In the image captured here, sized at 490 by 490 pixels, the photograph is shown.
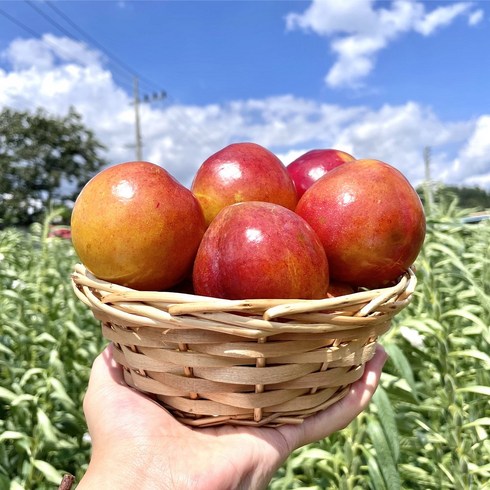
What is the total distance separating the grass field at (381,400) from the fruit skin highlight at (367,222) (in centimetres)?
48

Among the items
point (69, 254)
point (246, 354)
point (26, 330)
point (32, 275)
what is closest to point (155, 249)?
point (246, 354)

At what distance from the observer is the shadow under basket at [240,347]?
0.92 metres

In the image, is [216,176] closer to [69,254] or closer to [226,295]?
[226,295]

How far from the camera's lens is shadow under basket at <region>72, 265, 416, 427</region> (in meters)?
0.92

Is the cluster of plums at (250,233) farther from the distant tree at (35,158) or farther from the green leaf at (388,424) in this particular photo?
the distant tree at (35,158)

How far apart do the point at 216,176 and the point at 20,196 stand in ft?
77.3

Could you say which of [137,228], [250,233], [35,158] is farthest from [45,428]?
[35,158]

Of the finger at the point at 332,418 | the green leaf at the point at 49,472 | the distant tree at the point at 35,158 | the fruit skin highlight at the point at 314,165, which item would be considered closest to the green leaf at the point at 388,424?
the finger at the point at 332,418

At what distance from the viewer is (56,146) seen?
23.5m

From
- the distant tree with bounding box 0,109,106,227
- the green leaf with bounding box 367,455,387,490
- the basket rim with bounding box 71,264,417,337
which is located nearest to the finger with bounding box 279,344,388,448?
the basket rim with bounding box 71,264,417,337

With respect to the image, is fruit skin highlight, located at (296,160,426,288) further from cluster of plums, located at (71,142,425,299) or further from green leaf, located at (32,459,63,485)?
green leaf, located at (32,459,63,485)

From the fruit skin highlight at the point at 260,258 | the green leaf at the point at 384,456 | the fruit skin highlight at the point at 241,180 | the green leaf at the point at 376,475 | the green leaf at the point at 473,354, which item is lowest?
the green leaf at the point at 376,475

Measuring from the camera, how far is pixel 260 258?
3.34 ft

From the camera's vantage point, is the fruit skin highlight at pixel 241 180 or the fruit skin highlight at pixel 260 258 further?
the fruit skin highlight at pixel 241 180
